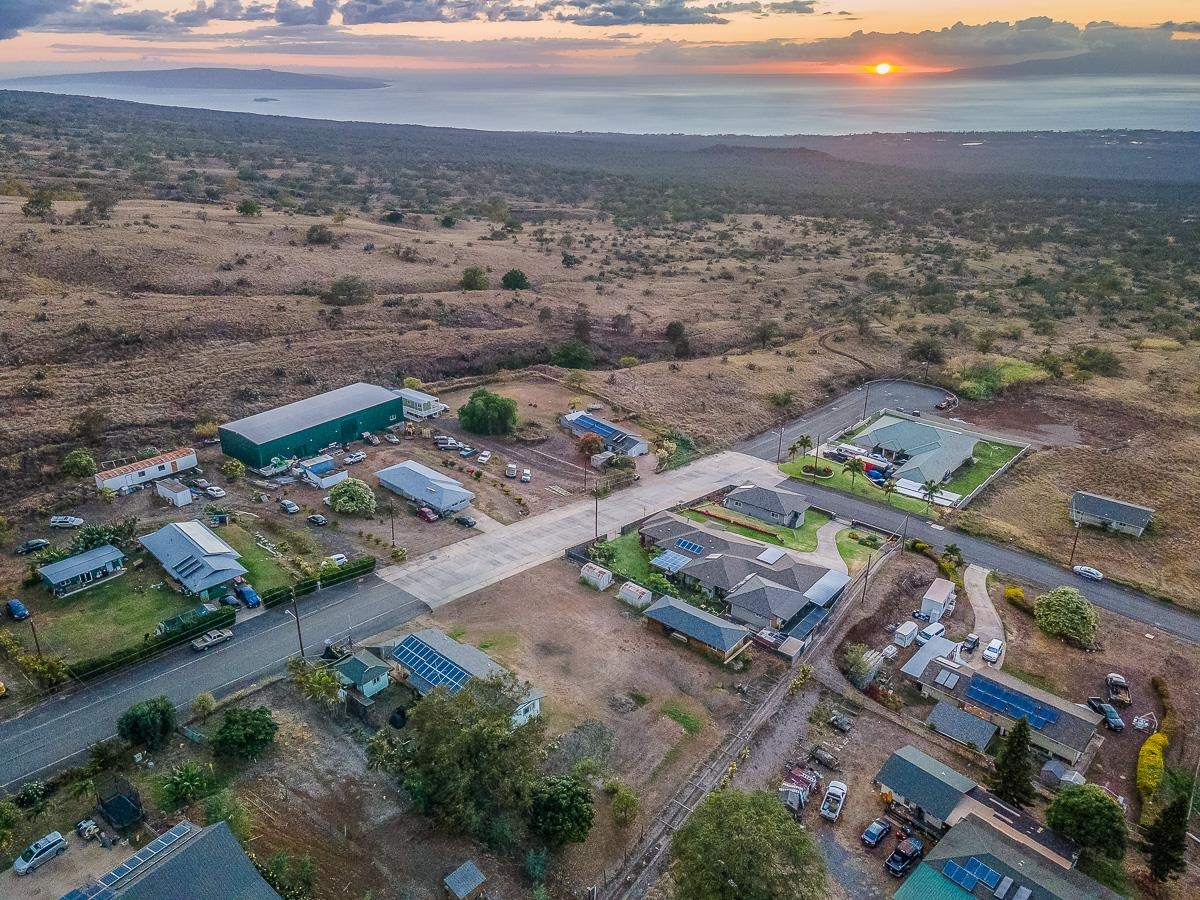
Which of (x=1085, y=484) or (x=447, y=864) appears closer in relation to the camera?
(x=447, y=864)

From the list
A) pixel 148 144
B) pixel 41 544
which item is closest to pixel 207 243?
pixel 41 544

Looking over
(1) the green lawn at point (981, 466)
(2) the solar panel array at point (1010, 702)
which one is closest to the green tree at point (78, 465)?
(2) the solar panel array at point (1010, 702)

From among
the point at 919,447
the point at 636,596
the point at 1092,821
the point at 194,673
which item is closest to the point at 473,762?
the point at 194,673

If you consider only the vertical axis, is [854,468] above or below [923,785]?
below

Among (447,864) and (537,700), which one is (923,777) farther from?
(447,864)

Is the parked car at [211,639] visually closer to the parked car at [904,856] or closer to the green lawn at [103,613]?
the green lawn at [103,613]

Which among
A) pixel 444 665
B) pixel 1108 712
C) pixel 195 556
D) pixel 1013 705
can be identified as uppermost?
pixel 195 556

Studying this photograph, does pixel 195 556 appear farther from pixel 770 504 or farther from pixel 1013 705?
pixel 1013 705
